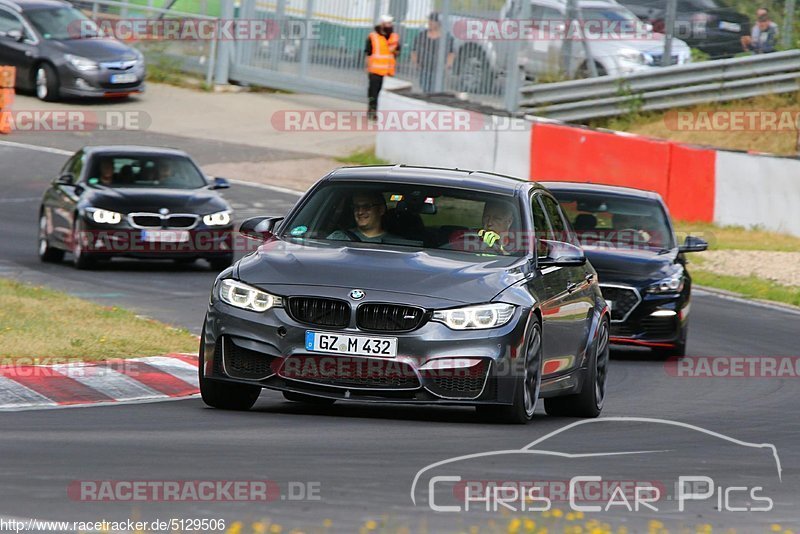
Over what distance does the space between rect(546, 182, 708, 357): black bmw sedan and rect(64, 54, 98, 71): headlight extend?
18.6 m

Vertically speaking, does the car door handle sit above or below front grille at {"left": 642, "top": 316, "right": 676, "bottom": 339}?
above

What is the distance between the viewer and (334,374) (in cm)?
929

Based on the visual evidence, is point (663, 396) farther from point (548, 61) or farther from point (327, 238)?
point (548, 61)

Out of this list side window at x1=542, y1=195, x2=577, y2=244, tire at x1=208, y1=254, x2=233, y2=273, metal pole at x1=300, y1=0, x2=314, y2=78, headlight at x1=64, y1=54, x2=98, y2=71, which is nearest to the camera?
side window at x1=542, y1=195, x2=577, y2=244

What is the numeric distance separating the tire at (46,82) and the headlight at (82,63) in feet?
1.43

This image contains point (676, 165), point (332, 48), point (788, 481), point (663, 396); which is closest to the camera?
point (788, 481)

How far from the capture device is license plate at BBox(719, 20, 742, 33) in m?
28.5

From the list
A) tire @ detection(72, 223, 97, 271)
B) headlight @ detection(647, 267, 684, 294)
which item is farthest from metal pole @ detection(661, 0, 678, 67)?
headlight @ detection(647, 267, 684, 294)

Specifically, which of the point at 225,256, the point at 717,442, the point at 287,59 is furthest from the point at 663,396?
the point at 287,59

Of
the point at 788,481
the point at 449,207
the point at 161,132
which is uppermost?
the point at 449,207

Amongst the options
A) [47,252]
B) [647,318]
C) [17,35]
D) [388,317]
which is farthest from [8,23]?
[388,317]

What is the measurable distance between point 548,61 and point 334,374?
828 inches

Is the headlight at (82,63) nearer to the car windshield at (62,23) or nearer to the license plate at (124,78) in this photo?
the license plate at (124,78)

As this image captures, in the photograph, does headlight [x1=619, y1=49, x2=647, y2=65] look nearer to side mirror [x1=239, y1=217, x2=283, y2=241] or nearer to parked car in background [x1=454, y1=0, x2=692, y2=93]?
parked car in background [x1=454, y1=0, x2=692, y2=93]
